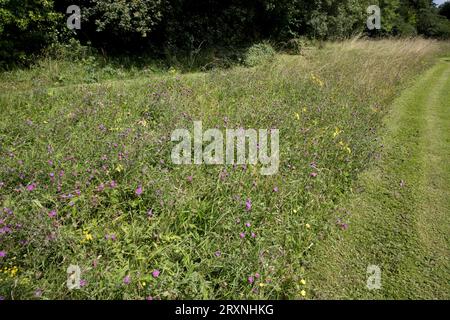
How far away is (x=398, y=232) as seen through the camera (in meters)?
3.15

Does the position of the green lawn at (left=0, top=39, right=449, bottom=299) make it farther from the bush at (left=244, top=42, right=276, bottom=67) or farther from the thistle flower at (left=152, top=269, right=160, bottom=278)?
the bush at (left=244, top=42, right=276, bottom=67)

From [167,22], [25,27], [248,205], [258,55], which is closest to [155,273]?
[248,205]

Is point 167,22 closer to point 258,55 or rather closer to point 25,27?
point 258,55

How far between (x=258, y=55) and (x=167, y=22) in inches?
124

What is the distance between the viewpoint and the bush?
9.36 metres

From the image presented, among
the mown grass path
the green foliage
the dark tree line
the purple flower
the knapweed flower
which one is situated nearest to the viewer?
the knapweed flower

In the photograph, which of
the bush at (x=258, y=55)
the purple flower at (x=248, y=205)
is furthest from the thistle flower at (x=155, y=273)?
the bush at (x=258, y=55)

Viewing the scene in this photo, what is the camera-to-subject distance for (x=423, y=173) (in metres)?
4.25

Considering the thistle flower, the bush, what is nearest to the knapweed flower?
the thistle flower

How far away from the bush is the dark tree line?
0.65m

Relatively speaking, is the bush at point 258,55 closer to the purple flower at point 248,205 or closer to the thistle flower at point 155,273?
the purple flower at point 248,205
